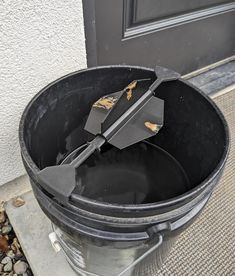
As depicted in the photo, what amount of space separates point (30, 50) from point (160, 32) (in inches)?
25.4

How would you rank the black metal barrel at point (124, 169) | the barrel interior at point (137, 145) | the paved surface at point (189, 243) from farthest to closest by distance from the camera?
the paved surface at point (189, 243)
the barrel interior at point (137, 145)
the black metal barrel at point (124, 169)

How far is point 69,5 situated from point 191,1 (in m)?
0.68

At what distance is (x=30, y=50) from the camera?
0.75 m

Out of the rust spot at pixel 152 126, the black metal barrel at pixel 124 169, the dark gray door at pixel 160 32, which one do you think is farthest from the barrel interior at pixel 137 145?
the dark gray door at pixel 160 32

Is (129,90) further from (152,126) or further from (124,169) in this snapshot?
(124,169)

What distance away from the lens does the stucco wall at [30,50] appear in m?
0.69

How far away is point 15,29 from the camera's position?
27.4 inches

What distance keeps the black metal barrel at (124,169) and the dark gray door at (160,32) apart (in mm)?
286

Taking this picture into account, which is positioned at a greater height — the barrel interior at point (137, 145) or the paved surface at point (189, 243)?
the barrel interior at point (137, 145)

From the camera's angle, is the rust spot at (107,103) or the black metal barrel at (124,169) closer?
the black metal barrel at (124,169)

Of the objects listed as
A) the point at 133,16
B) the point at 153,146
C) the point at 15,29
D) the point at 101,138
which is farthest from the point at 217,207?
the point at 15,29

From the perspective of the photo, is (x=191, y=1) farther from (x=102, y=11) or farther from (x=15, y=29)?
(x=15, y=29)

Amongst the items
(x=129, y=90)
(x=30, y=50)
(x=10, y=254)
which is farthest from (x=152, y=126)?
(x=10, y=254)

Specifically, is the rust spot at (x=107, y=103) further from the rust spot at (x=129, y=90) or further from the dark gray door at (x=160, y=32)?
the dark gray door at (x=160, y=32)
